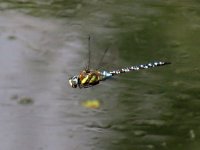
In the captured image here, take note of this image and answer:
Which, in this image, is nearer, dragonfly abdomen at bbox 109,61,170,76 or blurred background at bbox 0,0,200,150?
blurred background at bbox 0,0,200,150

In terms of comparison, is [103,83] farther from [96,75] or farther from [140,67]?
[96,75]

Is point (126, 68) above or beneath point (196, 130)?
above

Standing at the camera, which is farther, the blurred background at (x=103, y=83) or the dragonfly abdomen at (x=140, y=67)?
the dragonfly abdomen at (x=140, y=67)

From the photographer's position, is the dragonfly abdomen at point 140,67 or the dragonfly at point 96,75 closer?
the dragonfly at point 96,75

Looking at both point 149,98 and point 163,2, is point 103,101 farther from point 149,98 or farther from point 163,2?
point 163,2

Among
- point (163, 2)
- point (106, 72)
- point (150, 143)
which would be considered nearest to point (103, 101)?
point (106, 72)

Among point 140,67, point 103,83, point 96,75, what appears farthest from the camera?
point 140,67

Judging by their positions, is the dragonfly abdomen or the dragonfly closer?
the dragonfly

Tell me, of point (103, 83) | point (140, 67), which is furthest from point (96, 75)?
point (140, 67)
